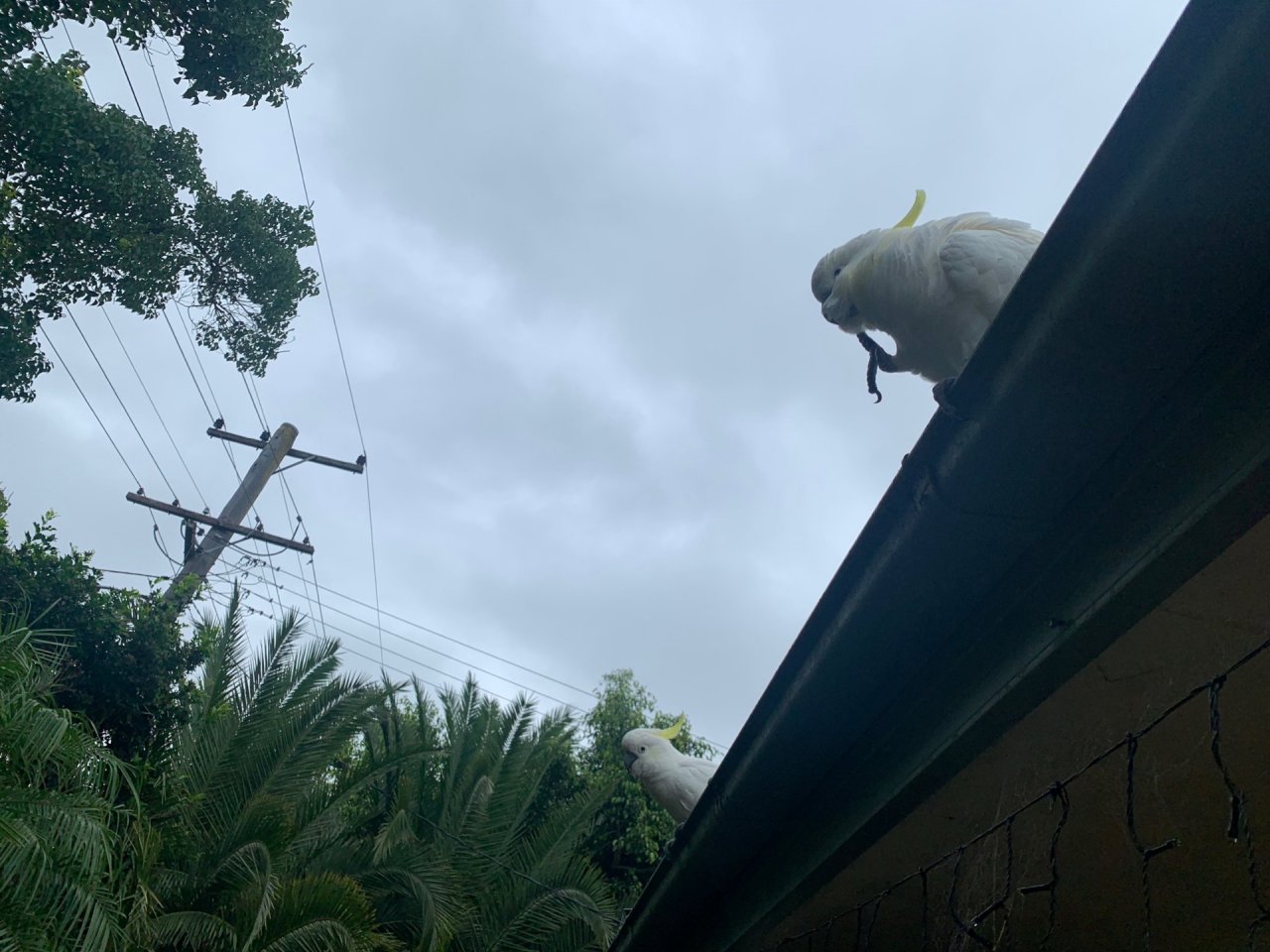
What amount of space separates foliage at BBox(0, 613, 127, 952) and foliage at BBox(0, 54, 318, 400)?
3.11m

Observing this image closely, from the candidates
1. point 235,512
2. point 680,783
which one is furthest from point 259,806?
point 235,512

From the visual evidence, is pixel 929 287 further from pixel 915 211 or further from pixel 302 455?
pixel 302 455

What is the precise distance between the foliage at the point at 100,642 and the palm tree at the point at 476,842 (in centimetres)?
230

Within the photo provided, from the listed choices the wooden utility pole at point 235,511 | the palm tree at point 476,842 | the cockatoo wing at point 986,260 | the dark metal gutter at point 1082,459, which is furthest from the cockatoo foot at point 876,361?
the wooden utility pole at point 235,511

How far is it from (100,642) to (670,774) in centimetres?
617

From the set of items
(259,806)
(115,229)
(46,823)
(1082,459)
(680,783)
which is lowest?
(46,823)

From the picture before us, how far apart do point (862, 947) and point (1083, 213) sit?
10.4 ft

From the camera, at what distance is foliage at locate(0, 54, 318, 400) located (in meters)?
6.79

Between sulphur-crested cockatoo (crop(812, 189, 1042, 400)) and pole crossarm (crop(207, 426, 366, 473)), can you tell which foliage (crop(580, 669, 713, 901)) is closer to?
pole crossarm (crop(207, 426, 366, 473))

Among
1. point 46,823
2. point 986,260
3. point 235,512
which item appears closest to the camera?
point 986,260

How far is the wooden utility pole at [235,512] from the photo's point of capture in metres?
12.2

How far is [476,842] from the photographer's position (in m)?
11.6

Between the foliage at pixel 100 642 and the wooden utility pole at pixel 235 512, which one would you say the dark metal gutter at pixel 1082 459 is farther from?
the wooden utility pole at pixel 235 512

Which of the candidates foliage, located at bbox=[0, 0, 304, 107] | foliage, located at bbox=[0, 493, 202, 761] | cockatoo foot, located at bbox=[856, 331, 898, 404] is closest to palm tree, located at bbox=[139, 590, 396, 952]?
foliage, located at bbox=[0, 493, 202, 761]
